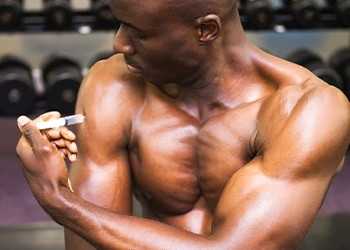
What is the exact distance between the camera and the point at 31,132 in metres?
1.31

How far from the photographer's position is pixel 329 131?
135 cm

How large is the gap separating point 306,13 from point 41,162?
205 centimetres

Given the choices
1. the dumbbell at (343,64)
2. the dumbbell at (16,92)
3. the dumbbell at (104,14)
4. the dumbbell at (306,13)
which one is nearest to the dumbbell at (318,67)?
the dumbbell at (343,64)

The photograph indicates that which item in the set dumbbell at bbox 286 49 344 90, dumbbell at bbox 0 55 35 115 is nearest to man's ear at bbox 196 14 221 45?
dumbbell at bbox 286 49 344 90

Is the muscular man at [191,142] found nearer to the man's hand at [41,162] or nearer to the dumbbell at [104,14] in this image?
the man's hand at [41,162]

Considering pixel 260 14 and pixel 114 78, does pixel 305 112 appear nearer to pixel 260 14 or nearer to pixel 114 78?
pixel 114 78

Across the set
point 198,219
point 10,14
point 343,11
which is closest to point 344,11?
point 343,11

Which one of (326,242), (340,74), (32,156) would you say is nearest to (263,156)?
(32,156)

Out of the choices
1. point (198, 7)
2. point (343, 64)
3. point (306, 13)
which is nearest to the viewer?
point (198, 7)

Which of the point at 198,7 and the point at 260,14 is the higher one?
the point at 198,7

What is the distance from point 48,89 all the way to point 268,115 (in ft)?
5.85

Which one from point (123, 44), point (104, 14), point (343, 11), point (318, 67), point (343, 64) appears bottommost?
point (343, 64)

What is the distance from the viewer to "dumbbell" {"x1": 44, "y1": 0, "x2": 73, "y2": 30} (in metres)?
3.08

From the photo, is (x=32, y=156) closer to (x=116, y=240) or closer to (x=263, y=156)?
(x=116, y=240)
